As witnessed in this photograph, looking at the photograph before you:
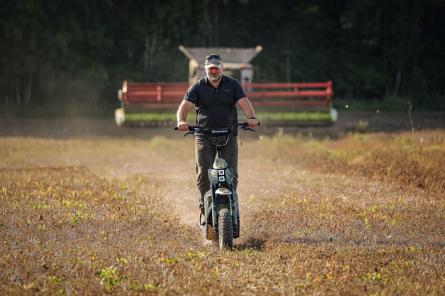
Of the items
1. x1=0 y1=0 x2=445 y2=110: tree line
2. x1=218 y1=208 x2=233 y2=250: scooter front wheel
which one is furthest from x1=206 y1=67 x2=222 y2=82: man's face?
x1=0 y1=0 x2=445 y2=110: tree line

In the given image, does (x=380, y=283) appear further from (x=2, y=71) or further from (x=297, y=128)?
(x=2, y=71)

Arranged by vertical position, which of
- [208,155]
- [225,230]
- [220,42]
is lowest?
[225,230]

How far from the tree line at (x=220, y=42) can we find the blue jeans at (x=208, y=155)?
28.7m

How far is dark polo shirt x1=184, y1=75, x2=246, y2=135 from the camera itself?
31.9 feet

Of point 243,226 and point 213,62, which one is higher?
point 213,62

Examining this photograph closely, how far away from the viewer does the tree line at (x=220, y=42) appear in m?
37.9

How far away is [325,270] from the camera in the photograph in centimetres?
781

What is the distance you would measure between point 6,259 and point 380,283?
3.84m

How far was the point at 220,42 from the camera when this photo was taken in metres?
43.9

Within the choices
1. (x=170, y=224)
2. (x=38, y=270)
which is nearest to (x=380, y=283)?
(x=38, y=270)

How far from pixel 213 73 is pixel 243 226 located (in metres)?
2.46

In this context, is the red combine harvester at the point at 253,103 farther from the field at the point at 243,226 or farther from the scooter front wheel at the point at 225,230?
the scooter front wheel at the point at 225,230

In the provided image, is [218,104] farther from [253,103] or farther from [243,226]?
[253,103]

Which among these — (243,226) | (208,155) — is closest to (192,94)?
(208,155)
